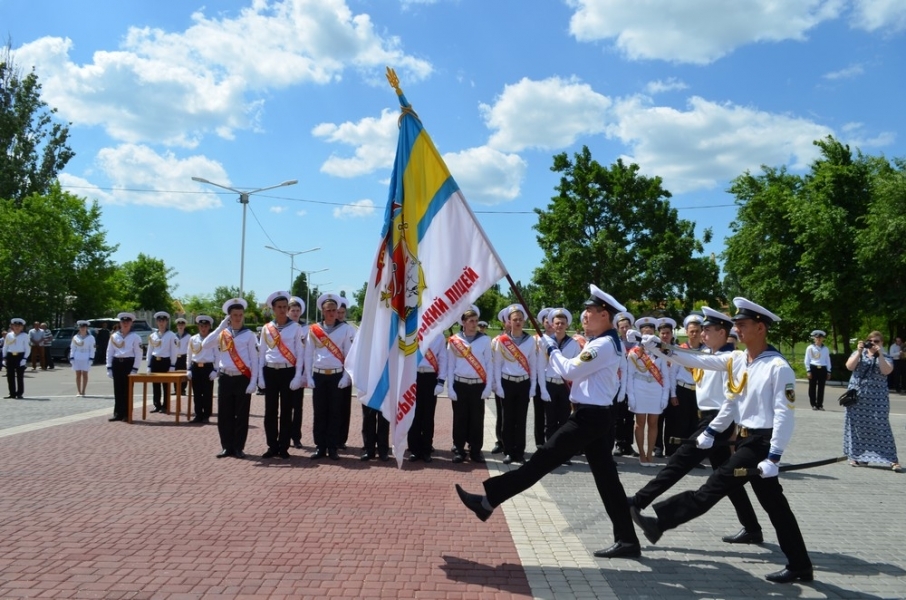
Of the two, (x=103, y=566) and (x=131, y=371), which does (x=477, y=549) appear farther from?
(x=131, y=371)

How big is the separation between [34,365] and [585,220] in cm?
2456

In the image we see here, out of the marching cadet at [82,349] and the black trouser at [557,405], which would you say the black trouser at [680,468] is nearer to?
the black trouser at [557,405]

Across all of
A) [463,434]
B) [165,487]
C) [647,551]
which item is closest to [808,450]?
[463,434]

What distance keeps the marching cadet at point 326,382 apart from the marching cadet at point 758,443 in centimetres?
479

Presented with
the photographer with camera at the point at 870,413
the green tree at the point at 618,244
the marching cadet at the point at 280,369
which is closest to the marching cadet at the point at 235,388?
the marching cadet at the point at 280,369

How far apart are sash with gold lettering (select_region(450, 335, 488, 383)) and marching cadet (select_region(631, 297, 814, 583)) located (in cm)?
409

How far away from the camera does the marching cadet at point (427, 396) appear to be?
9.64m

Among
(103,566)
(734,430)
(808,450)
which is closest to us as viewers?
(103,566)

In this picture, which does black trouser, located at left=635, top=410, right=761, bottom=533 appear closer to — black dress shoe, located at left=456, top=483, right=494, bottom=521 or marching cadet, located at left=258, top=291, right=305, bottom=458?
black dress shoe, located at left=456, top=483, right=494, bottom=521

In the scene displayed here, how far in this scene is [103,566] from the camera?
5.03 m

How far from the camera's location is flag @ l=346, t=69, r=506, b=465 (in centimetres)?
620

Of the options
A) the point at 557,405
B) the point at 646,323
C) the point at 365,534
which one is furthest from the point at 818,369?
the point at 365,534

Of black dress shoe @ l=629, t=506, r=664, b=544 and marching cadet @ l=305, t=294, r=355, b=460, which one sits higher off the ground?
marching cadet @ l=305, t=294, r=355, b=460

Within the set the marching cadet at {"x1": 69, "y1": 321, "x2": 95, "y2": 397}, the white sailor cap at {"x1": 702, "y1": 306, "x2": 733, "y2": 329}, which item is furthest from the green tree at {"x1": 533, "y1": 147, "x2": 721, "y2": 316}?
the white sailor cap at {"x1": 702, "y1": 306, "x2": 733, "y2": 329}
